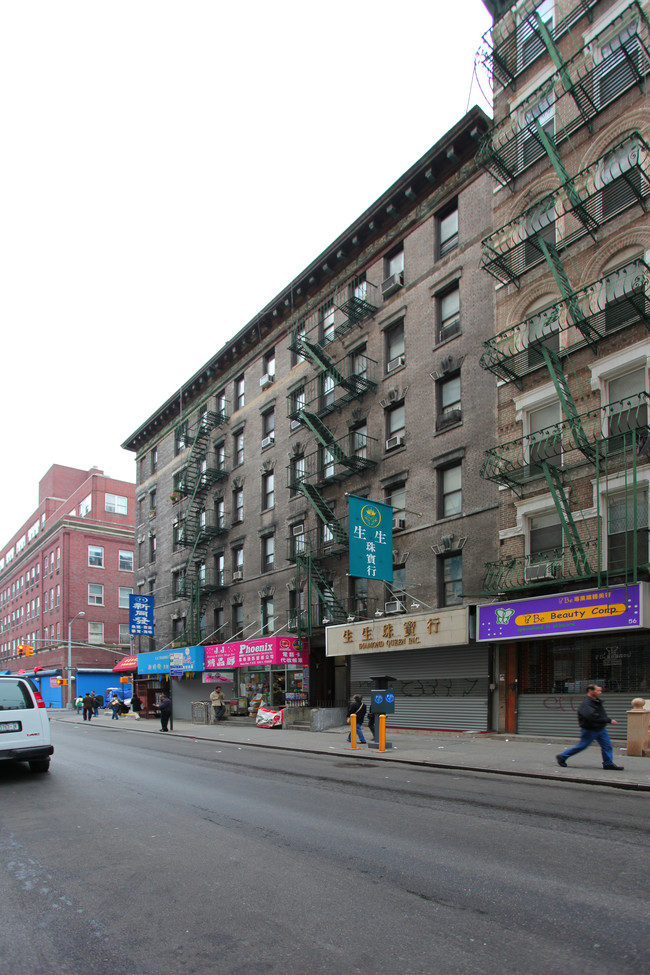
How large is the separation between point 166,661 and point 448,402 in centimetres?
2152

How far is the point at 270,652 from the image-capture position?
91.3 ft

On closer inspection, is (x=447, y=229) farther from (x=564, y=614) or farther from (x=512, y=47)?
(x=564, y=614)

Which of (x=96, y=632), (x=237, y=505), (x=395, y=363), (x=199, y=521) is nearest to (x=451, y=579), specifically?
(x=395, y=363)

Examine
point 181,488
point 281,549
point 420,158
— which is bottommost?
point 281,549

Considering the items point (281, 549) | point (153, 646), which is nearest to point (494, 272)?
Result: point (281, 549)

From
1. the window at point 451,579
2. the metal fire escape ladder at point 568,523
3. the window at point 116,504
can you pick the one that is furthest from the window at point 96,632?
the metal fire escape ladder at point 568,523

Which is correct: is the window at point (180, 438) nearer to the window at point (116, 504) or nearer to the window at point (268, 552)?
the window at point (268, 552)

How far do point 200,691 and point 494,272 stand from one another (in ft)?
82.3

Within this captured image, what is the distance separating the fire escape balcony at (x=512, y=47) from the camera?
22.2 metres

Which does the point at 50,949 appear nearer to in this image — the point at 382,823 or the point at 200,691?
the point at 382,823

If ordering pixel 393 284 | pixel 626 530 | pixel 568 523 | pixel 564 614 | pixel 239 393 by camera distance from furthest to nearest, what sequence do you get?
pixel 239 393 < pixel 393 284 < pixel 568 523 < pixel 564 614 < pixel 626 530

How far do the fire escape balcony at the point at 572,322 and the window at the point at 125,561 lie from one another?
2230 inches

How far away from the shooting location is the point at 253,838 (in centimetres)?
756

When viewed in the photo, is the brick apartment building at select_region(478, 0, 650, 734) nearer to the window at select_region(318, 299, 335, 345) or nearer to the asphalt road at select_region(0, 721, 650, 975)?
the asphalt road at select_region(0, 721, 650, 975)
